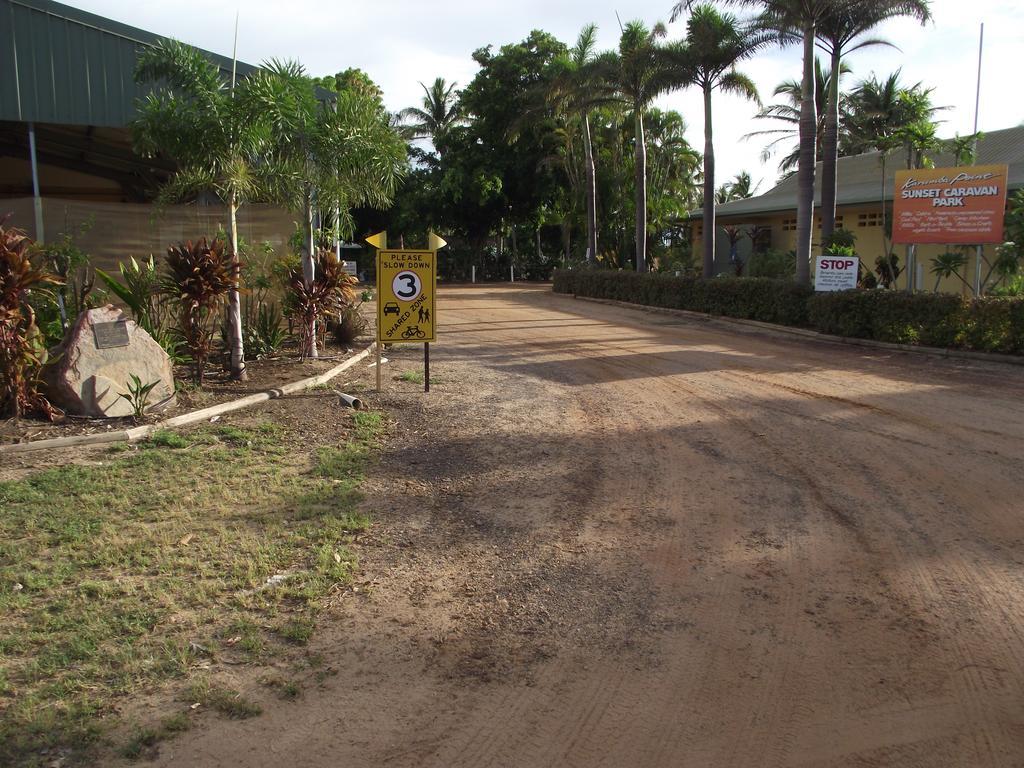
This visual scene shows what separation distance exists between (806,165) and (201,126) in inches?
554

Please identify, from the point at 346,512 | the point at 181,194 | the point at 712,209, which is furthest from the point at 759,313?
the point at 346,512

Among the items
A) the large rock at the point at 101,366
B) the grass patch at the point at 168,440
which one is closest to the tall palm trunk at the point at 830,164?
the large rock at the point at 101,366

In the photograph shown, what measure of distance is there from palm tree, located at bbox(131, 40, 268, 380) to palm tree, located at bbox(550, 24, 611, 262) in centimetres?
1959

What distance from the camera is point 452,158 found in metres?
42.3

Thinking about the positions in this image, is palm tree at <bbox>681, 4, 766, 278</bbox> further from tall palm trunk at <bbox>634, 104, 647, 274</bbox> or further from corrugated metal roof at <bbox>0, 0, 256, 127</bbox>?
corrugated metal roof at <bbox>0, 0, 256, 127</bbox>

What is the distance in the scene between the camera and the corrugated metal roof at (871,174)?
23.2m

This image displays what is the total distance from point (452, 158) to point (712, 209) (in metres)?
20.8

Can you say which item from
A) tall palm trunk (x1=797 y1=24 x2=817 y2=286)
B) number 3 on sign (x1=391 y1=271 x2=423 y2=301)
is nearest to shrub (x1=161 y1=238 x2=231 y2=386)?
number 3 on sign (x1=391 y1=271 x2=423 y2=301)

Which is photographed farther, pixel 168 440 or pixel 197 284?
pixel 197 284

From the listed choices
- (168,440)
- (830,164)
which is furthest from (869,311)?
(168,440)

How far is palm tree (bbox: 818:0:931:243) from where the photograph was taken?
18781mm

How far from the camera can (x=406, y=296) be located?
10422 mm

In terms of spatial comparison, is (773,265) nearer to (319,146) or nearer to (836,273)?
(836,273)

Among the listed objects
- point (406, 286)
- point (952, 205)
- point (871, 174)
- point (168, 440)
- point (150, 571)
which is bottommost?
point (150, 571)
